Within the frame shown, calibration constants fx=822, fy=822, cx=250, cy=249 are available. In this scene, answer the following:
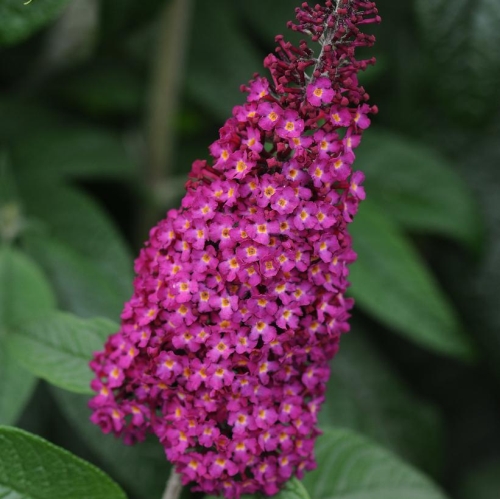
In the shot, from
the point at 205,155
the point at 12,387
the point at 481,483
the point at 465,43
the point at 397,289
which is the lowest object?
the point at 481,483

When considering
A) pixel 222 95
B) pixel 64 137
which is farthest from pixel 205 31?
pixel 64 137

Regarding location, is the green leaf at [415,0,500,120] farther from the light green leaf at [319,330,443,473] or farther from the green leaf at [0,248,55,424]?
the green leaf at [0,248,55,424]

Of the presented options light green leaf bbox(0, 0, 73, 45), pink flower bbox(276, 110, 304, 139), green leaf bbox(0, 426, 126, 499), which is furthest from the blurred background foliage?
pink flower bbox(276, 110, 304, 139)

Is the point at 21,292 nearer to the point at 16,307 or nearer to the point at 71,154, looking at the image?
the point at 16,307

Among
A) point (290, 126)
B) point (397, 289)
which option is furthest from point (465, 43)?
point (290, 126)

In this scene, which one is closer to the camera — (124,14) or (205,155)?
(124,14)

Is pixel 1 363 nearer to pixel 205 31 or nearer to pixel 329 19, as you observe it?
pixel 329 19
